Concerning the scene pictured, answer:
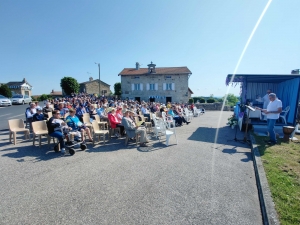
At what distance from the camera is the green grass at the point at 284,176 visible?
2.47m

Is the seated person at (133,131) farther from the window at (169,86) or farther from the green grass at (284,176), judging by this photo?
the window at (169,86)

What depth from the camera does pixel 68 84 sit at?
36688mm

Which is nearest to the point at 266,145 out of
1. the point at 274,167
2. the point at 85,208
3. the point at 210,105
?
the point at 274,167

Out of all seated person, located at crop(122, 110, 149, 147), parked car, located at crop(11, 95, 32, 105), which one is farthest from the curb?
parked car, located at crop(11, 95, 32, 105)

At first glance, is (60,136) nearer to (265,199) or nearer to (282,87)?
(265,199)

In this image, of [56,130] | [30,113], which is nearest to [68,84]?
[30,113]

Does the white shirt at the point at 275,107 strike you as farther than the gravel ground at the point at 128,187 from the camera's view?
Yes

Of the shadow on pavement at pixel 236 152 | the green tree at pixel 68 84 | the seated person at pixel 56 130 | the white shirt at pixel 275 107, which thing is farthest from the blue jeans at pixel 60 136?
the green tree at pixel 68 84

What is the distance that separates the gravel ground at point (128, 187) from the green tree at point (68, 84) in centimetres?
3480

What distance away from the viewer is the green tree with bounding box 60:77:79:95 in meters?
36.6

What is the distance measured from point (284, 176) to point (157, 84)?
87.2 ft

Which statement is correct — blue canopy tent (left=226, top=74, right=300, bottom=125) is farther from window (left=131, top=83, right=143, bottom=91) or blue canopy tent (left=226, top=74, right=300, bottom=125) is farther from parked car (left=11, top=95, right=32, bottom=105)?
parked car (left=11, top=95, right=32, bottom=105)

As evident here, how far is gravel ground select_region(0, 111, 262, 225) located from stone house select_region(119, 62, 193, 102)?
24.0 meters

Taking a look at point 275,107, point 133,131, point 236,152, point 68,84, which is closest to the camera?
point 236,152
